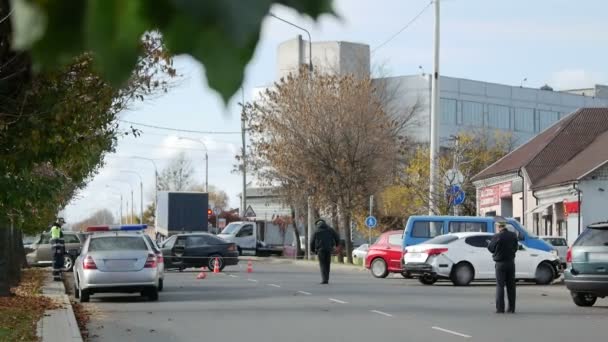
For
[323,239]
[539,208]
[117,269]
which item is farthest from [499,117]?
[117,269]

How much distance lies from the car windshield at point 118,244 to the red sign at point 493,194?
34872mm

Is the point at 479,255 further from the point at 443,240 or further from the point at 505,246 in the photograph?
the point at 505,246

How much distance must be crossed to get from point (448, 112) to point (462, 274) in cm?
6248

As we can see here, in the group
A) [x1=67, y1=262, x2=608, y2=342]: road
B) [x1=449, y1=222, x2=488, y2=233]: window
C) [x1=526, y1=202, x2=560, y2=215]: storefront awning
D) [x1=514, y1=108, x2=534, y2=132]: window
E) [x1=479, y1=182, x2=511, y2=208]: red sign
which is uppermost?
[x1=514, y1=108, x2=534, y2=132]: window

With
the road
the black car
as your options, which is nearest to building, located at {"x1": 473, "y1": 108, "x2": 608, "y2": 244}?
the black car

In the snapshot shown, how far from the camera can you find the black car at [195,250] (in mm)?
37500

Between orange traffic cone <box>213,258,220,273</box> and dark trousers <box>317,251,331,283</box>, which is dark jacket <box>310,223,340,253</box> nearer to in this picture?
dark trousers <box>317,251,331,283</box>

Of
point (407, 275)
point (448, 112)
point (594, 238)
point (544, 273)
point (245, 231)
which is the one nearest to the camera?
point (594, 238)

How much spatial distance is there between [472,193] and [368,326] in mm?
52974

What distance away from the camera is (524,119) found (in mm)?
95375

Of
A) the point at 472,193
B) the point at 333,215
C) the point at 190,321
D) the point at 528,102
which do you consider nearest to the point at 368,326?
the point at 190,321

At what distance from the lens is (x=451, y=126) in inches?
3565

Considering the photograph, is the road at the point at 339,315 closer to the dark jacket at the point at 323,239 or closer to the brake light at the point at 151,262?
the brake light at the point at 151,262

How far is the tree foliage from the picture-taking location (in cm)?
153
